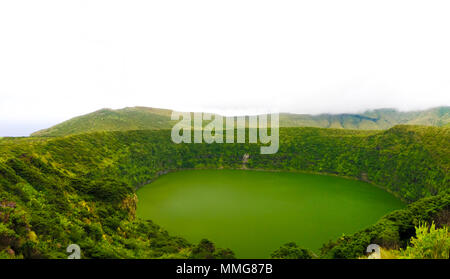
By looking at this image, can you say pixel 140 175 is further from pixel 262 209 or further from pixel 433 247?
pixel 433 247

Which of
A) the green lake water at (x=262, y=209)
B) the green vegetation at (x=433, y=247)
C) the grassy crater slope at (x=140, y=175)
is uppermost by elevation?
the green vegetation at (x=433, y=247)

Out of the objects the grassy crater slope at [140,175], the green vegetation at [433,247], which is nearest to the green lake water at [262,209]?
the grassy crater slope at [140,175]

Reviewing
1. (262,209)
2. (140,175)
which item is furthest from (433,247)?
(140,175)

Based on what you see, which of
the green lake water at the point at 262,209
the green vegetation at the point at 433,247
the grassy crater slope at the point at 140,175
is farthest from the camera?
the green lake water at the point at 262,209

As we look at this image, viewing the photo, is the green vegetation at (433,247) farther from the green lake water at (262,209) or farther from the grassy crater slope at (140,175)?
the green lake water at (262,209)
